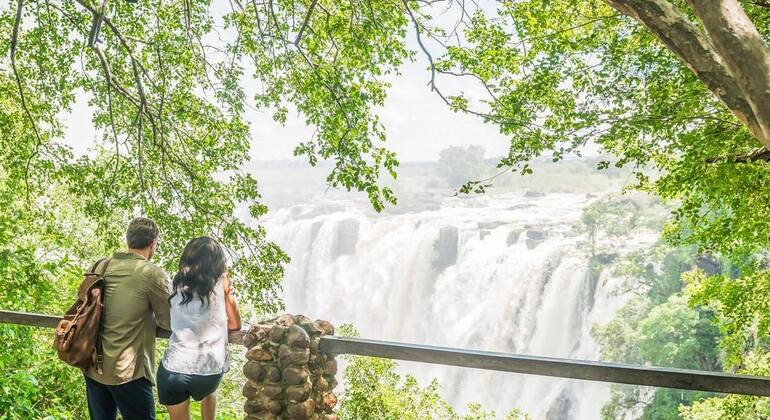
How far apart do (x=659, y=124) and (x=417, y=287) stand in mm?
23656

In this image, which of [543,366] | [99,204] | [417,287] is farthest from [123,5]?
[417,287]

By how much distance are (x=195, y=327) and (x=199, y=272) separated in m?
0.22

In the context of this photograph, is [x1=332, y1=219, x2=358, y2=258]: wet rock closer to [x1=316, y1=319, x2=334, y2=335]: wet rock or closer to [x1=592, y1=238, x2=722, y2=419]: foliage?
[x1=592, y1=238, x2=722, y2=419]: foliage

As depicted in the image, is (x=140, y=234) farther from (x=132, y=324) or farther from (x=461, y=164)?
(x=461, y=164)

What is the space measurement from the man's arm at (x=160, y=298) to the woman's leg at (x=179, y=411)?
306 mm

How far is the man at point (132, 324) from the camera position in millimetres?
2502

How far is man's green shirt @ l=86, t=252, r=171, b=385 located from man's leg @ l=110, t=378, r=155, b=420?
0.05 metres

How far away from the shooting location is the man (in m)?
2.50

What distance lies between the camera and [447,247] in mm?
27125

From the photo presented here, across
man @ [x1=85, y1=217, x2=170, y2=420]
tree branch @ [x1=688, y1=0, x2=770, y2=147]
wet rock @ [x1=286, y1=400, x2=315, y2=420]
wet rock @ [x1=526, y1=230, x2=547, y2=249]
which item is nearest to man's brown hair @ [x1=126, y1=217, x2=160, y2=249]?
man @ [x1=85, y1=217, x2=170, y2=420]

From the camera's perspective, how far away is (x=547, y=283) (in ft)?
77.3

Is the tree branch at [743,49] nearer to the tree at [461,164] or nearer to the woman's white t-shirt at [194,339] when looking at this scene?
the woman's white t-shirt at [194,339]

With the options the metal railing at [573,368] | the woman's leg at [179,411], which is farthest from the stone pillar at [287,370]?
the woman's leg at [179,411]

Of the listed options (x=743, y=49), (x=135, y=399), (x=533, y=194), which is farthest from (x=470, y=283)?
(x=743, y=49)
